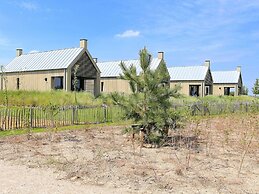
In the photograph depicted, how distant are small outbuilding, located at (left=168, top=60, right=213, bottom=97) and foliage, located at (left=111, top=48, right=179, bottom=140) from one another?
111ft

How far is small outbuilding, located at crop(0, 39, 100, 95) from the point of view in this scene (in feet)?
96.3

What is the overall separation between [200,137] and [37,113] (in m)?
7.23

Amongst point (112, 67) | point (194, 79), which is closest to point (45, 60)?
point (112, 67)

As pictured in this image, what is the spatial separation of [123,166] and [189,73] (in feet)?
133

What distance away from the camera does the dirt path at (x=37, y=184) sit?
17.3 ft

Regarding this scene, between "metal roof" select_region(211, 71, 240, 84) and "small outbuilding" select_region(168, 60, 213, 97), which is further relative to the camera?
"metal roof" select_region(211, 71, 240, 84)

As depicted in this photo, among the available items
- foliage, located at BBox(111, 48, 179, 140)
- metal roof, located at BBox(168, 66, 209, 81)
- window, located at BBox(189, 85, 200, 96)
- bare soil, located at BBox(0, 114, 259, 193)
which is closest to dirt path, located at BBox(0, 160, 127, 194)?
bare soil, located at BBox(0, 114, 259, 193)

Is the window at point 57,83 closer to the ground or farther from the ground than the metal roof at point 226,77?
closer to the ground

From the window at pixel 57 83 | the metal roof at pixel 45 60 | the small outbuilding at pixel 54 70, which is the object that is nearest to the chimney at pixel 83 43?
the small outbuilding at pixel 54 70

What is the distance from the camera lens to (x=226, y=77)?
5494cm

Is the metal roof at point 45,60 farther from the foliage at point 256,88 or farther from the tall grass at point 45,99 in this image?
the foliage at point 256,88

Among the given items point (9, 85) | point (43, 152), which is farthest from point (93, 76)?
point (43, 152)

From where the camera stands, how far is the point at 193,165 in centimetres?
705

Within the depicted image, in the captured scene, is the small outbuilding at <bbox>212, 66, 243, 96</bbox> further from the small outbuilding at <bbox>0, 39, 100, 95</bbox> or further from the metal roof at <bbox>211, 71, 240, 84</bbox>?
the small outbuilding at <bbox>0, 39, 100, 95</bbox>
